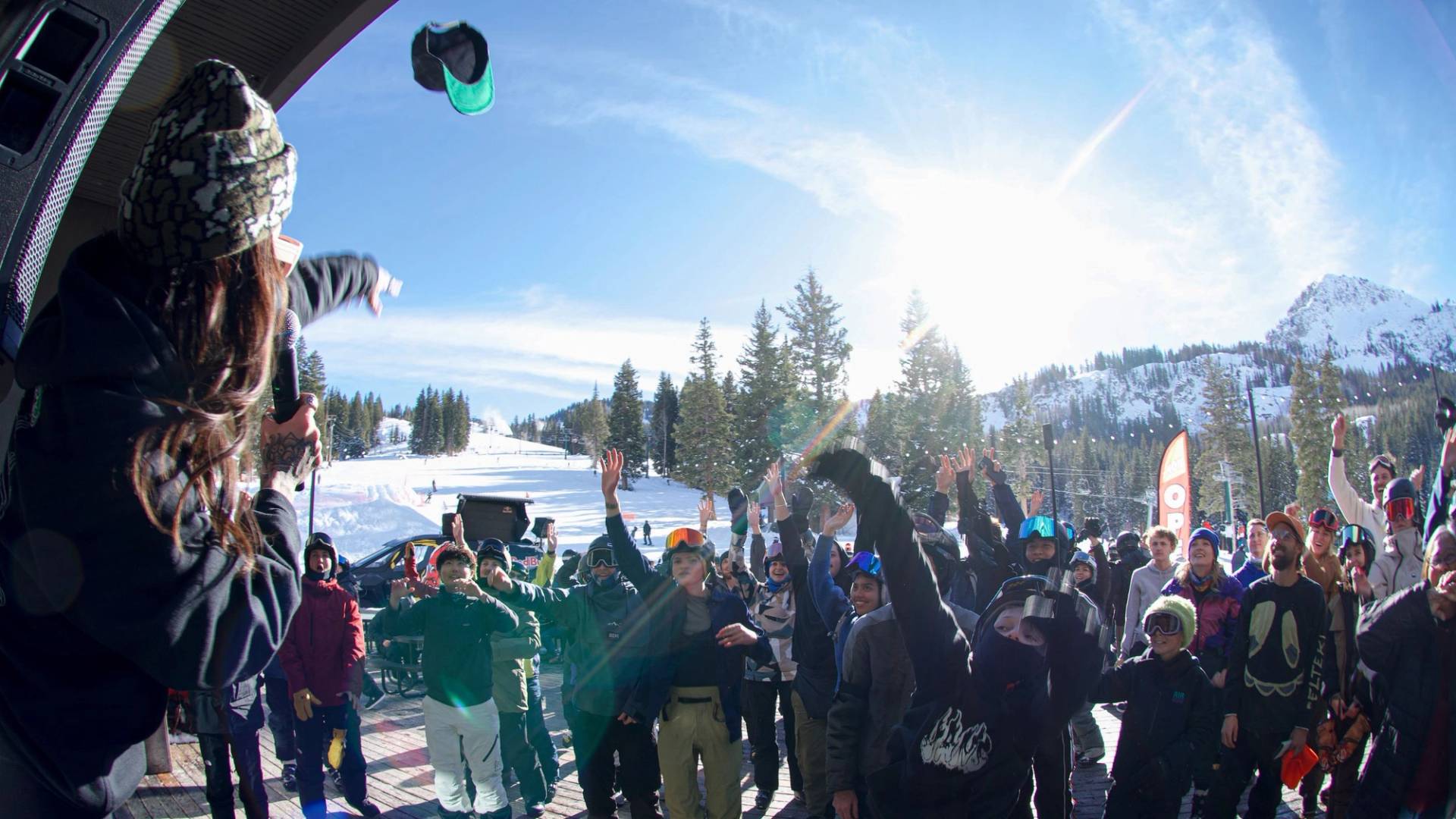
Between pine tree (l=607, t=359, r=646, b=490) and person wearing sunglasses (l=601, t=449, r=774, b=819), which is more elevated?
pine tree (l=607, t=359, r=646, b=490)

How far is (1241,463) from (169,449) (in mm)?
67982

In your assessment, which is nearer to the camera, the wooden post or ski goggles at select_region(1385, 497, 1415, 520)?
ski goggles at select_region(1385, 497, 1415, 520)

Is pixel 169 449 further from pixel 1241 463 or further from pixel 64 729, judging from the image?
pixel 1241 463

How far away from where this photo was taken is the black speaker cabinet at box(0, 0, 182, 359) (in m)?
1.48

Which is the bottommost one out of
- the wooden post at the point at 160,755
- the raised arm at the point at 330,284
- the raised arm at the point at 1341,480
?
the wooden post at the point at 160,755

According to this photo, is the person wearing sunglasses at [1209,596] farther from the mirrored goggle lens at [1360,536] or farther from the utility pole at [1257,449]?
the utility pole at [1257,449]

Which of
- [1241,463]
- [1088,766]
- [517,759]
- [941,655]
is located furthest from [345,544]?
[1241,463]

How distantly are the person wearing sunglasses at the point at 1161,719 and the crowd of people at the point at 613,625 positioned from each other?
2 centimetres

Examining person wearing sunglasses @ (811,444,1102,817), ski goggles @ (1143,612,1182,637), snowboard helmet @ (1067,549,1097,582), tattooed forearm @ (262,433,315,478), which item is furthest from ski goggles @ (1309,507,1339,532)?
tattooed forearm @ (262,433,315,478)

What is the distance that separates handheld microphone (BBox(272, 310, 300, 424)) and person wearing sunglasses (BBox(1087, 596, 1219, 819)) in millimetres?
5018

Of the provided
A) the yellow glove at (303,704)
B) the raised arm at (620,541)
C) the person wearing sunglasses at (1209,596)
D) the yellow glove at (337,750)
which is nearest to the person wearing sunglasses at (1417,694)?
the person wearing sunglasses at (1209,596)

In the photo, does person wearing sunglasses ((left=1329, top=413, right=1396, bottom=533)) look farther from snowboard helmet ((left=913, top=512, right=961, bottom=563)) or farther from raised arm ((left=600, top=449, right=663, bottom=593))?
raised arm ((left=600, top=449, right=663, bottom=593))

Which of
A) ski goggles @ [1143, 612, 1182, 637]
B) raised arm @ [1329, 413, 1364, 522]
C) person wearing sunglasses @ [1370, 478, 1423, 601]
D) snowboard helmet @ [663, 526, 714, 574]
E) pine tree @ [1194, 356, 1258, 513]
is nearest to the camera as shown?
ski goggles @ [1143, 612, 1182, 637]

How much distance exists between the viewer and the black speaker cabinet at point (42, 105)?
148cm
